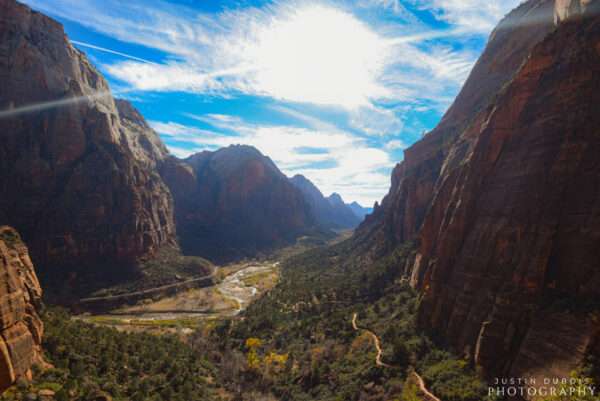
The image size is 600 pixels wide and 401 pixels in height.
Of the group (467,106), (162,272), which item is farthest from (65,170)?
(467,106)

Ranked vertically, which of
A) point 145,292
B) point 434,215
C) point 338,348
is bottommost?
point 145,292

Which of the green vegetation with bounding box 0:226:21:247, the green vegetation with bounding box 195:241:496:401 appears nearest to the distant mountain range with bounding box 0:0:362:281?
the green vegetation with bounding box 195:241:496:401

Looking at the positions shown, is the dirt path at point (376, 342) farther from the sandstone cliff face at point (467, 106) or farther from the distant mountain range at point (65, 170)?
the distant mountain range at point (65, 170)

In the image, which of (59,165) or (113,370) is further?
(59,165)

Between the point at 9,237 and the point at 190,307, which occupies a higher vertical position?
the point at 9,237

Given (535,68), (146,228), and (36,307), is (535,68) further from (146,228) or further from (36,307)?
(146,228)

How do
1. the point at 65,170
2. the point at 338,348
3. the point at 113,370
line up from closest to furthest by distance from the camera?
the point at 113,370, the point at 338,348, the point at 65,170

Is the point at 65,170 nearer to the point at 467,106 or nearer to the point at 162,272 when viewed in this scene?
the point at 162,272

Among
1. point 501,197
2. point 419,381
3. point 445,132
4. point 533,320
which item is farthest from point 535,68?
point 445,132
